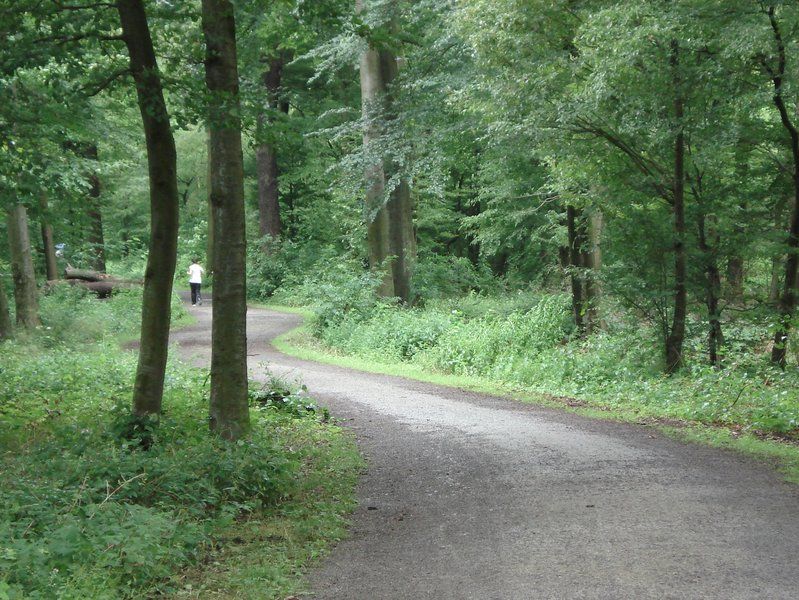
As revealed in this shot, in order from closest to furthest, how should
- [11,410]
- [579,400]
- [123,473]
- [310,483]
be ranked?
[123,473]
[310,483]
[11,410]
[579,400]

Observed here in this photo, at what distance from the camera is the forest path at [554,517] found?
15.9 feet

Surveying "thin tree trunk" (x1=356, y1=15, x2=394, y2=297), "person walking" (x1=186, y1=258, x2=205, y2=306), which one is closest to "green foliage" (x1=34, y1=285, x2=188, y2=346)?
"person walking" (x1=186, y1=258, x2=205, y2=306)

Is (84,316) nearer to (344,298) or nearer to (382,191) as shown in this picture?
(344,298)

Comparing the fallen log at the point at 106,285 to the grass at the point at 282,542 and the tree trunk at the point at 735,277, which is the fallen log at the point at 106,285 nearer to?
the tree trunk at the point at 735,277

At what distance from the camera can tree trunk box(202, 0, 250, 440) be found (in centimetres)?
755

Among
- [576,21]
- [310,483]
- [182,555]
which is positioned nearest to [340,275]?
[576,21]

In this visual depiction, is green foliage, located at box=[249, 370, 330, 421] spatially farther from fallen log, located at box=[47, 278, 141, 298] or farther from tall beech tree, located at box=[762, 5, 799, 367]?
fallen log, located at box=[47, 278, 141, 298]

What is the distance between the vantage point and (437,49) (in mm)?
20016

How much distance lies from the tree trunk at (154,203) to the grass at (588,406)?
610cm

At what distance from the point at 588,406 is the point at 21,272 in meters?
13.5

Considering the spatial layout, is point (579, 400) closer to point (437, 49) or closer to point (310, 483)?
point (310, 483)

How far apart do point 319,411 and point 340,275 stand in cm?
1127

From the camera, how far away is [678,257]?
12.9 m

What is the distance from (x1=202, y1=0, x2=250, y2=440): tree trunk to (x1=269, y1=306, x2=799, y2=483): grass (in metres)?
5.42
